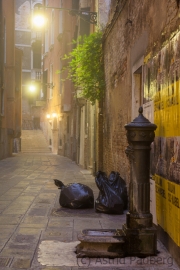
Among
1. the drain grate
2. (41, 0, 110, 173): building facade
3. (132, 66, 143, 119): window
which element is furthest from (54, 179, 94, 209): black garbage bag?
(41, 0, 110, 173): building facade

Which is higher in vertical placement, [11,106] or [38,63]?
[38,63]

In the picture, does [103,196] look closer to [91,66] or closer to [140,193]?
[140,193]

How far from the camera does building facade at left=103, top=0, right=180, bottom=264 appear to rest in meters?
4.21

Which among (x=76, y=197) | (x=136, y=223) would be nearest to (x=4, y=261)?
(x=136, y=223)

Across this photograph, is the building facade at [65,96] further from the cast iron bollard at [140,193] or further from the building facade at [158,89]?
the cast iron bollard at [140,193]

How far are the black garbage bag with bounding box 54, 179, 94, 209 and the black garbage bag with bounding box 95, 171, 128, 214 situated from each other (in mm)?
372

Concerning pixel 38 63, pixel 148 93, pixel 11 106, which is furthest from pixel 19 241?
pixel 38 63

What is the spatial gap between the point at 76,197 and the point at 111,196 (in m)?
0.74

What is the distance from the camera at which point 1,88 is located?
23219mm

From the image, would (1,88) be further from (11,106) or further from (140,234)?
(140,234)

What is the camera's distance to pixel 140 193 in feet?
14.9

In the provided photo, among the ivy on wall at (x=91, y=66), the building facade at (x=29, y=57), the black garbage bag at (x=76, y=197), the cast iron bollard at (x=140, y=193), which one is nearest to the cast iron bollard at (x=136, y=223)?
the cast iron bollard at (x=140, y=193)

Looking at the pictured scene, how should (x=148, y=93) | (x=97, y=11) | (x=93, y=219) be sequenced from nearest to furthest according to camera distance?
(x=148, y=93) → (x=93, y=219) → (x=97, y=11)

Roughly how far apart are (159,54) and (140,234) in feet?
6.66
